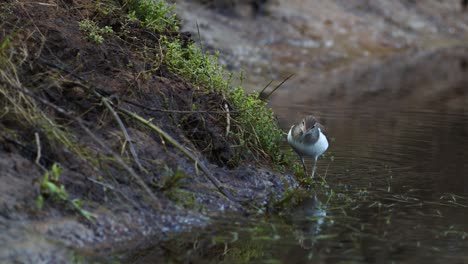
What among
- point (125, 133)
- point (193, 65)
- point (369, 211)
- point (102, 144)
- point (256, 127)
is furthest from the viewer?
point (193, 65)

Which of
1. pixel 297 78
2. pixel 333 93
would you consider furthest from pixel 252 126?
pixel 297 78

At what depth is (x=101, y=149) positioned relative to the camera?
714 cm

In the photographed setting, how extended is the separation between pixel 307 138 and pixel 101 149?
2.55m

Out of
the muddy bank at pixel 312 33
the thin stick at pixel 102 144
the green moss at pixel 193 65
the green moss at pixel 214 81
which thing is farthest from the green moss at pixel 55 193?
the muddy bank at pixel 312 33

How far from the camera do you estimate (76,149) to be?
22.5 feet

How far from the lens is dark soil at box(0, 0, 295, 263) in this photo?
6.20 metres

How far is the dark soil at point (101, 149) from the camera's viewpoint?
20.4 feet

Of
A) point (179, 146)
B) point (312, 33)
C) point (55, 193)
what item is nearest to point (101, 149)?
point (179, 146)

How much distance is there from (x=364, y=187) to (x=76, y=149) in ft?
11.0

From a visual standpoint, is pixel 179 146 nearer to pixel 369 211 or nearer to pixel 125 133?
pixel 125 133

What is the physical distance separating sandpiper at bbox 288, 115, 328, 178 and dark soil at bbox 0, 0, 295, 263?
360 millimetres

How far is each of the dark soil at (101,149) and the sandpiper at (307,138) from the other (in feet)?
1.18

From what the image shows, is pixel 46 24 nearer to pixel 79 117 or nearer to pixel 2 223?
pixel 79 117

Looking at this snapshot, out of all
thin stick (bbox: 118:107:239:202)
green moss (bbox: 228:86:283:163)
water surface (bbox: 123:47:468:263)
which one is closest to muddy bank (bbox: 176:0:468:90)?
water surface (bbox: 123:47:468:263)
